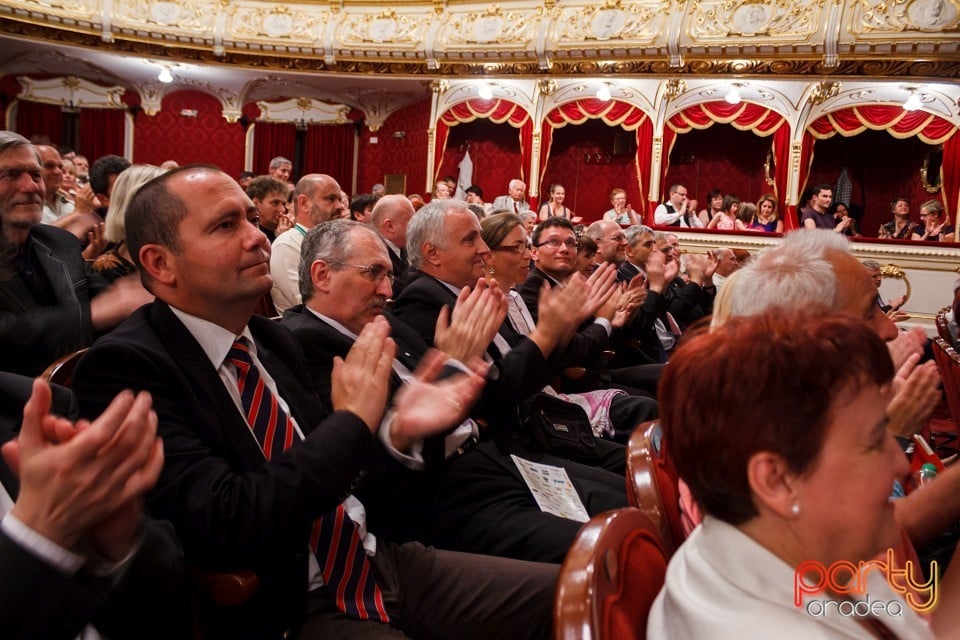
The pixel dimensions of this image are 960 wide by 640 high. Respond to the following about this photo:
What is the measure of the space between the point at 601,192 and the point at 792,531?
10.7m

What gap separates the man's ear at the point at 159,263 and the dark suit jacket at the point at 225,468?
0.25 ft

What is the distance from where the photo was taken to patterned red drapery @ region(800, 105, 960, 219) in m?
8.88

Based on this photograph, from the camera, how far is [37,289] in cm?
216

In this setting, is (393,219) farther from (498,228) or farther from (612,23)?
(612,23)

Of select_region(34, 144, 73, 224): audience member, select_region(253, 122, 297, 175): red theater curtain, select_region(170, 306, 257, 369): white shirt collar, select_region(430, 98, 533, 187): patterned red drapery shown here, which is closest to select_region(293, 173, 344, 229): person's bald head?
select_region(34, 144, 73, 224): audience member

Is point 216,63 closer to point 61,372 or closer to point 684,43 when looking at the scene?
point 684,43

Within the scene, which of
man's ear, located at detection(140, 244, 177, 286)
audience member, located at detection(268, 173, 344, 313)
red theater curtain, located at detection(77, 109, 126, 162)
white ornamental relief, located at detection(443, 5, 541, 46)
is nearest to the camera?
man's ear, located at detection(140, 244, 177, 286)

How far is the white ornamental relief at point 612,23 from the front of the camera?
902 cm

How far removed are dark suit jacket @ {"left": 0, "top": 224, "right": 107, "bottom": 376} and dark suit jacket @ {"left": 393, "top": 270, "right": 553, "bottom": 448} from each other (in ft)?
3.23

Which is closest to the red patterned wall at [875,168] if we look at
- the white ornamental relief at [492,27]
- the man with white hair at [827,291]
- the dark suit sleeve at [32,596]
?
the white ornamental relief at [492,27]

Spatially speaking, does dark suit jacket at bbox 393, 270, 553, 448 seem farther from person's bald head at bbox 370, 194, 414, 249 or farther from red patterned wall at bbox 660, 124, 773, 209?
red patterned wall at bbox 660, 124, 773, 209

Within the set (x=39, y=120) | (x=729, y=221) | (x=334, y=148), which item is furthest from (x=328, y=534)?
(x=39, y=120)

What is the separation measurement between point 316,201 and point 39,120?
1054 cm

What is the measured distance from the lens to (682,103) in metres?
9.70
